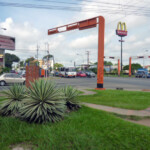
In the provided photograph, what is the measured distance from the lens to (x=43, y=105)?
193 inches

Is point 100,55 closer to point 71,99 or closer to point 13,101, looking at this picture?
point 71,99

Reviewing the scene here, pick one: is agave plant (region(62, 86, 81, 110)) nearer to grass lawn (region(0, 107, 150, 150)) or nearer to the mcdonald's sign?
grass lawn (region(0, 107, 150, 150))

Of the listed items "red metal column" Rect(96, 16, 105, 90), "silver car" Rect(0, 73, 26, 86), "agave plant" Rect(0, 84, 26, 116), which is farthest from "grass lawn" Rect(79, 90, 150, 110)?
"silver car" Rect(0, 73, 26, 86)

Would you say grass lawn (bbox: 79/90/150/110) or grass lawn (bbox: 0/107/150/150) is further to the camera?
grass lawn (bbox: 79/90/150/110)

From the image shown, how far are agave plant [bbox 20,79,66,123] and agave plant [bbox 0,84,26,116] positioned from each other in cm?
65

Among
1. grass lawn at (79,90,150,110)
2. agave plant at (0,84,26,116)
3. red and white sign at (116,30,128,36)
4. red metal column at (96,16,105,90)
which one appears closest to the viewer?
agave plant at (0,84,26,116)

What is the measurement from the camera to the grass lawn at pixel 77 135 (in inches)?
141

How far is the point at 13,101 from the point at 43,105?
1.60 meters

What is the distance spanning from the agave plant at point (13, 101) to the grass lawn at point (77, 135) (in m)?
0.67

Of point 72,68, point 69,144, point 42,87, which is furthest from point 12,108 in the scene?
point 72,68

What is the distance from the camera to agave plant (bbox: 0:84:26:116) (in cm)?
570

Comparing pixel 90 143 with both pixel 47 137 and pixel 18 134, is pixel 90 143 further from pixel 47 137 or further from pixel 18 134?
pixel 18 134

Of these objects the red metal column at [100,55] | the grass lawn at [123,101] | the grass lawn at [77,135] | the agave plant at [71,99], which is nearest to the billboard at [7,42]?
the red metal column at [100,55]

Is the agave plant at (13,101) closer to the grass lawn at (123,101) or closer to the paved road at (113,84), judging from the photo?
the grass lawn at (123,101)
